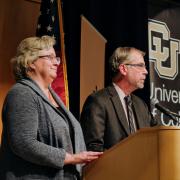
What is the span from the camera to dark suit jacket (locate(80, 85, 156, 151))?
262 centimetres

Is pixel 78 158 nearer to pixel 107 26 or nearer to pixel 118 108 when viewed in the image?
pixel 118 108

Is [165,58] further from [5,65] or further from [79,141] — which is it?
[79,141]

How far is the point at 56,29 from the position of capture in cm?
359

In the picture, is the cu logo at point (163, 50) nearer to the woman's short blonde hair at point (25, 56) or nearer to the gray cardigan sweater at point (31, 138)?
the woman's short blonde hair at point (25, 56)

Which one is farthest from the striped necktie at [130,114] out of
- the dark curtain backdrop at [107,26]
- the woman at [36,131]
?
the dark curtain backdrop at [107,26]

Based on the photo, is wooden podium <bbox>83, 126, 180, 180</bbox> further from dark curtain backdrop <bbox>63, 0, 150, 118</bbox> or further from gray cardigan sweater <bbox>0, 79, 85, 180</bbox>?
dark curtain backdrop <bbox>63, 0, 150, 118</bbox>

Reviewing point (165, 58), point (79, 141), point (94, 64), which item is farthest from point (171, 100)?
point (79, 141)

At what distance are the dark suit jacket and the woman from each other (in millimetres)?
392

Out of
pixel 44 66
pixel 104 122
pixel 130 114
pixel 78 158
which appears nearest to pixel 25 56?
pixel 44 66

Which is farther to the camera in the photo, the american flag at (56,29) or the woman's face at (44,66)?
the american flag at (56,29)

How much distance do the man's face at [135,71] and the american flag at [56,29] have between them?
665mm

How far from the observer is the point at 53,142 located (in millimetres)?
2039

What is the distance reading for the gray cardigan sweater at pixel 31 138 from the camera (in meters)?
1.94

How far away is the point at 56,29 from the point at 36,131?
1726 millimetres
